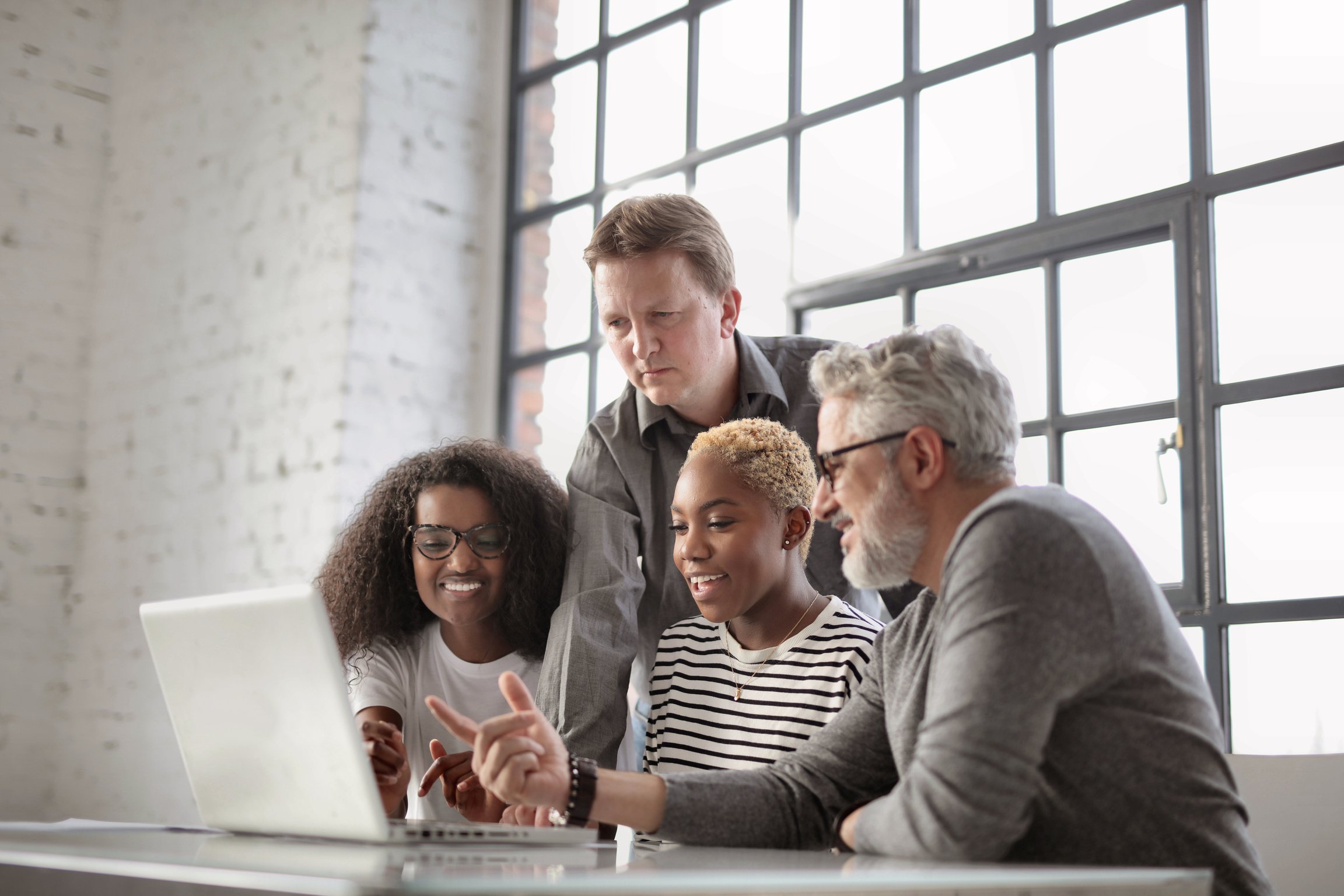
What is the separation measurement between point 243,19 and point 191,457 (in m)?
1.67

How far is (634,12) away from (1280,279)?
2.39m

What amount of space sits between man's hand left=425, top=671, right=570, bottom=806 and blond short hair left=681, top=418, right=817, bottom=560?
26.6 inches

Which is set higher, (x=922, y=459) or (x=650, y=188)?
(x=650, y=188)

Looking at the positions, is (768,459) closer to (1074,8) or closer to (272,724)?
(272,724)

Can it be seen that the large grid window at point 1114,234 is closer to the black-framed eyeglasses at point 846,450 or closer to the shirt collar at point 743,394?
the shirt collar at point 743,394

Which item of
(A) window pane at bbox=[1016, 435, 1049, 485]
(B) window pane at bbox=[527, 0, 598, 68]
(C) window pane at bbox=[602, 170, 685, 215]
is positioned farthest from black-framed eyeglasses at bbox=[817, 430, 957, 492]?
(B) window pane at bbox=[527, 0, 598, 68]

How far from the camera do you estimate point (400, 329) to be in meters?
4.34

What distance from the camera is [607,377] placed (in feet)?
13.6

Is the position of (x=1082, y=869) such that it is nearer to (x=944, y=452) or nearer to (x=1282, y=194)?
(x=944, y=452)

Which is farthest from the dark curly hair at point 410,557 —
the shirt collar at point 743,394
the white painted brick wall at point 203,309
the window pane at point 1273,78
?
the white painted brick wall at point 203,309

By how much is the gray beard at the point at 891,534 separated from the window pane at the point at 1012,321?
1578mm

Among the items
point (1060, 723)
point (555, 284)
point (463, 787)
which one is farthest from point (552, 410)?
point (1060, 723)

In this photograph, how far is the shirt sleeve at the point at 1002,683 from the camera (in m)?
1.20

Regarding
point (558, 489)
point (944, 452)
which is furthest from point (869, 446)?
point (558, 489)
